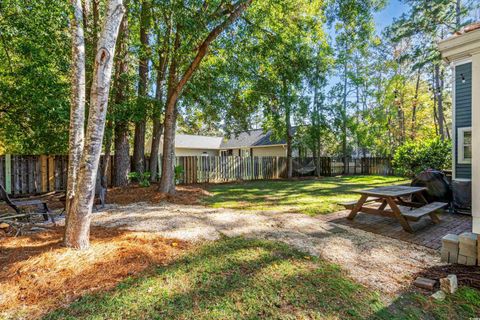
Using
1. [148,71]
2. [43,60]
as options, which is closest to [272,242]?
[43,60]

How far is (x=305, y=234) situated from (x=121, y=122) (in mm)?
7892

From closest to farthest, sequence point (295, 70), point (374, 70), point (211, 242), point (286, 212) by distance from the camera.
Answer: point (211, 242)
point (286, 212)
point (295, 70)
point (374, 70)

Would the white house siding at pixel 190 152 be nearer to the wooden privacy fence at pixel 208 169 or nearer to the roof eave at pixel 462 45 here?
the wooden privacy fence at pixel 208 169

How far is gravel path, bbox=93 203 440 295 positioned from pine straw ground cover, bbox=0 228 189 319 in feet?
2.69

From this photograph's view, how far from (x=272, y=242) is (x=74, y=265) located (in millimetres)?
2572

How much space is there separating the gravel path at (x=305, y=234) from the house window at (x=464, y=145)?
5.00m

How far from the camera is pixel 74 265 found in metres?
2.59

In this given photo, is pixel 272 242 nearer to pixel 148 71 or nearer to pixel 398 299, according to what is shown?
pixel 398 299

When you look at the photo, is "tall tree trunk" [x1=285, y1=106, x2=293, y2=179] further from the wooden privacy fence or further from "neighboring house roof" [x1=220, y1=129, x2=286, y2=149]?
"neighboring house roof" [x1=220, y1=129, x2=286, y2=149]

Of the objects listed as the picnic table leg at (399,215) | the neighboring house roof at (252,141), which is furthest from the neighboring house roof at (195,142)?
the picnic table leg at (399,215)

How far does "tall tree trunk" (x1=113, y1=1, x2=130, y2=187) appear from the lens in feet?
25.9

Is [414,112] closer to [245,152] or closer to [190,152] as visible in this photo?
[245,152]

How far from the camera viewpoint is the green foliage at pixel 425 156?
9773 mm

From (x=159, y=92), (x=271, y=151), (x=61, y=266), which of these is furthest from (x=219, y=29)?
(x=271, y=151)
